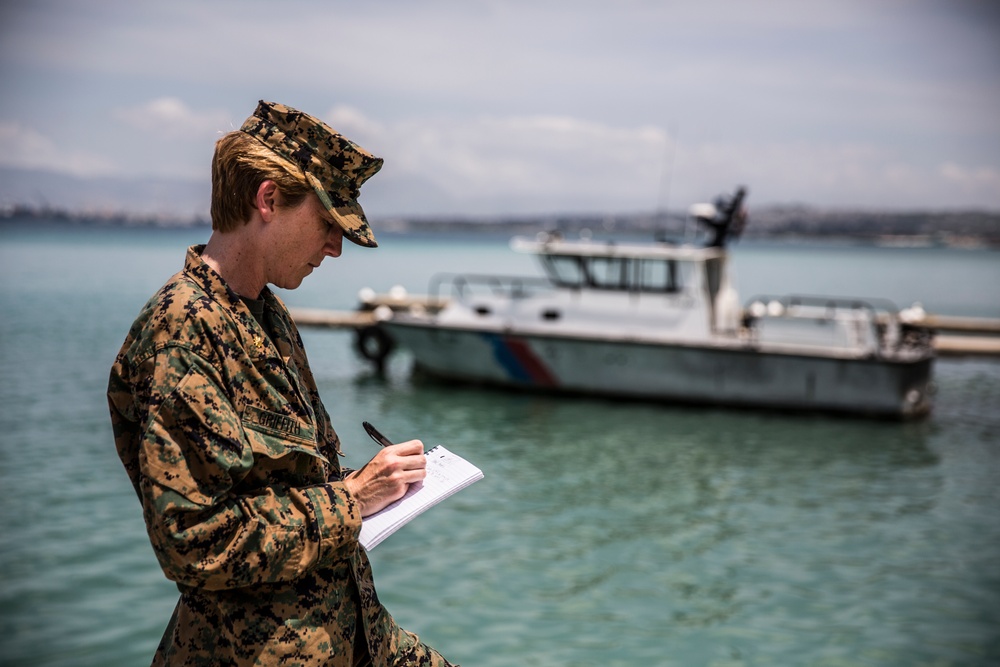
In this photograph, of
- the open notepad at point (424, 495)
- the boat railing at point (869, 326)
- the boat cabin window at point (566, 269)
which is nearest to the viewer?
the open notepad at point (424, 495)

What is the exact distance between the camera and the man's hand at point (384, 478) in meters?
1.96

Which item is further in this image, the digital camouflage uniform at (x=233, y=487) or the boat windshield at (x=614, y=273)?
the boat windshield at (x=614, y=273)

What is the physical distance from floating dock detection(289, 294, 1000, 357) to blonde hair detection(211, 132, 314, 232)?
16552mm

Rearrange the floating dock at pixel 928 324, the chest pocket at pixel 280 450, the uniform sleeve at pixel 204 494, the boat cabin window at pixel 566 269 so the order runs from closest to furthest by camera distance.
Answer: the uniform sleeve at pixel 204 494
the chest pocket at pixel 280 450
the boat cabin window at pixel 566 269
the floating dock at pixel 928 324

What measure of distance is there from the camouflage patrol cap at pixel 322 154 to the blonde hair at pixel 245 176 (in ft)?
0.07

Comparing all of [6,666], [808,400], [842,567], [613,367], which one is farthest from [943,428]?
[6,666]

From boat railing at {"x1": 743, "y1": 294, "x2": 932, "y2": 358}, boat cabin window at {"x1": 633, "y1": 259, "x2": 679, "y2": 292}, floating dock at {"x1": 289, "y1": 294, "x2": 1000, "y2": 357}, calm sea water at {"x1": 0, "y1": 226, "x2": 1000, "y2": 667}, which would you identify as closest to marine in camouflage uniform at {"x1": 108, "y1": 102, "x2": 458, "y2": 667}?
calm sea water at {"x1": 0, "y1": 226, "x2": 1000, "y2": 667}

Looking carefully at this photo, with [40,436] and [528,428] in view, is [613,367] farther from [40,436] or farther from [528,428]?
[40,436]

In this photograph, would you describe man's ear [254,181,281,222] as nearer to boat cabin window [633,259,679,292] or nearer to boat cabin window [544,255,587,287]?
boat cabin window [633,259,679,292]

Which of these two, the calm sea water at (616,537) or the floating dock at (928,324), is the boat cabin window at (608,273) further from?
the floating dock at (928,324)

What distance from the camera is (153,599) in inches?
261

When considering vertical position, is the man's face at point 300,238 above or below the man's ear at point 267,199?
below

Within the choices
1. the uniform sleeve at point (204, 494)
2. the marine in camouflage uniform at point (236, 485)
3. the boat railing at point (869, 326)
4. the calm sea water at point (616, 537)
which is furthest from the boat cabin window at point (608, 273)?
the uniform sleeve at point (204, 494)

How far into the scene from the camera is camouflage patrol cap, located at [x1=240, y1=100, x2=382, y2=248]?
1.83m
